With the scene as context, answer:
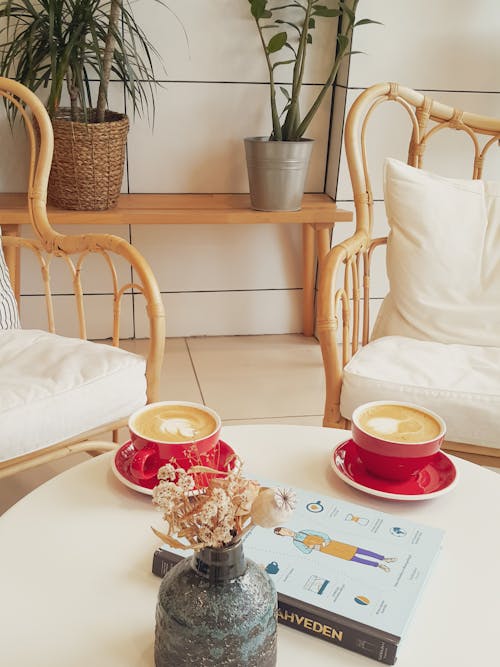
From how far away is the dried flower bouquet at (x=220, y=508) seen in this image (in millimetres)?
568

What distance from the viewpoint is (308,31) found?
2543mm

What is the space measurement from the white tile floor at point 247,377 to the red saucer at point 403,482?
1.12 metres

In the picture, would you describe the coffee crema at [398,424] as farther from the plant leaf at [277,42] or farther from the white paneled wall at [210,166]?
the white paneled wall at [210,166]

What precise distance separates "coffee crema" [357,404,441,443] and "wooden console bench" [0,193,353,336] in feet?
4.50

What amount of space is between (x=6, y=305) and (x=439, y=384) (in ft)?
3.34

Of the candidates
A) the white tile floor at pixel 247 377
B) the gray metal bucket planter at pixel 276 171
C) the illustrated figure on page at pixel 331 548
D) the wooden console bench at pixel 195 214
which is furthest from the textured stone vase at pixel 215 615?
the gray metal bucket planter at pixel 276 171

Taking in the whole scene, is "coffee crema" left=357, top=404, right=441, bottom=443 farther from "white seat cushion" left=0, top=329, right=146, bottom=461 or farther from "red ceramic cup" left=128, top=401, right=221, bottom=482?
"white seat cushion" left=0, top=329, right=146, bottom=461

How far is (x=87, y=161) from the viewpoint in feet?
7.34

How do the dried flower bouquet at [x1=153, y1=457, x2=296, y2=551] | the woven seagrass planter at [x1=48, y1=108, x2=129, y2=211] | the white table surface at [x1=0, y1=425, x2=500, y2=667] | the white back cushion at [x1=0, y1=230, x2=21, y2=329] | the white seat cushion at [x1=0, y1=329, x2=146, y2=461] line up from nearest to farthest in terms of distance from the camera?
the dried flower bouquet at [x1=153, y1=457, x2=296, y2=551] < the white table surface at [x1=0, y1=425, x2=500, y2=667] < the white seat cushion at [x1=0, y1=329, x2=146, y2=461] < the white back cushion at [x1=0, y1=230, x2=21, y2=329] < the woven seagrass planter at [x1=48, y1=108, x2=129, y2=211]

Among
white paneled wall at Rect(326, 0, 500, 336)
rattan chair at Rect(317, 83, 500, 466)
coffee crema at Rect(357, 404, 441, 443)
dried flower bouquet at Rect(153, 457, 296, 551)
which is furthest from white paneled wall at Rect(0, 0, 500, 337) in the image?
dried flower bouquet at Rect(153, 457, 296, 551)

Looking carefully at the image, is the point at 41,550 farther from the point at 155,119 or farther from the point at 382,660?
the point at 155,119

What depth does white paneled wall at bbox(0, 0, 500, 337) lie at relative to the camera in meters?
2.51

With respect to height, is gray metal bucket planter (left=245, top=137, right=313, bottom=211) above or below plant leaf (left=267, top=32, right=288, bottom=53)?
below

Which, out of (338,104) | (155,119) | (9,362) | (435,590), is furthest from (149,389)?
(338,104)
